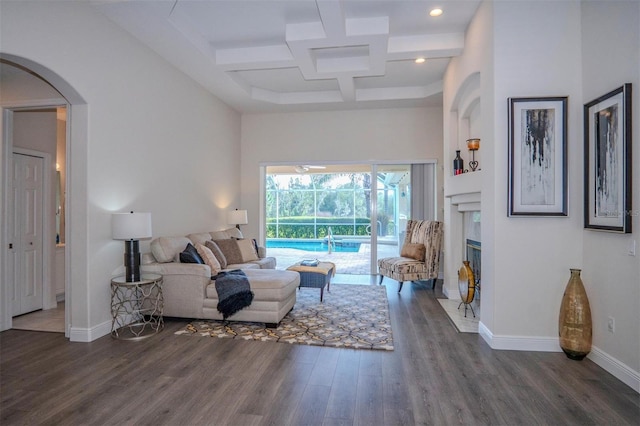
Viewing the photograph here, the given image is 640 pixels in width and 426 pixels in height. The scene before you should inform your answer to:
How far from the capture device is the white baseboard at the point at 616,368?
260 centimetres

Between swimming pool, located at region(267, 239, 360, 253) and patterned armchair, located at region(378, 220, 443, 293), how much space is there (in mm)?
4047

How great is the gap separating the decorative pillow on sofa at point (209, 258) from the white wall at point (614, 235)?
4051 mm

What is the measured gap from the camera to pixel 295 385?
267 cm

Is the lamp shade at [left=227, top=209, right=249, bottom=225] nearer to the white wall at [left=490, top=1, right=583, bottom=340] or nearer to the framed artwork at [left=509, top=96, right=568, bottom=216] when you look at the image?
the white wall at [left=490, top=1, right=583, bottom=340]

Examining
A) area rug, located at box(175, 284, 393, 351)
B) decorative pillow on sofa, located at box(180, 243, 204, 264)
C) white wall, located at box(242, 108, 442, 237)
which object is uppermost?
white wall, located at box(242, 108, 442, 237)

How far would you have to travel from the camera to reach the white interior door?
434 cm

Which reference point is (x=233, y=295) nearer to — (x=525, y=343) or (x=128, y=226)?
(x=128, y=226)

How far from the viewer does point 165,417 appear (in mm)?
2246

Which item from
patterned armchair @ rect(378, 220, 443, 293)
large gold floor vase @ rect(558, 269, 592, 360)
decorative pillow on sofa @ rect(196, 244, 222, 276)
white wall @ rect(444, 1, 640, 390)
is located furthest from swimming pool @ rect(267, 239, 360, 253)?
large gold floor vase @ rect(558, 269, 592, 360)

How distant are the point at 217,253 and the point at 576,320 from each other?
14.0ft

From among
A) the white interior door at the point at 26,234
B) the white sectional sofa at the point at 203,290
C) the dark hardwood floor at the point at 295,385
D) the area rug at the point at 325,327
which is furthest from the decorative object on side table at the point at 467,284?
the white interior door at the point at 26,234

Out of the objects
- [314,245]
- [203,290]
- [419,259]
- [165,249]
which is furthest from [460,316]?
[314,245]

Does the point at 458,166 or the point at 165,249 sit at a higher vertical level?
the point at 458,166

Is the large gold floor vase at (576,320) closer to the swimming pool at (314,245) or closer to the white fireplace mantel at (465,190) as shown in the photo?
the white fireplace mantel at (465,190)
